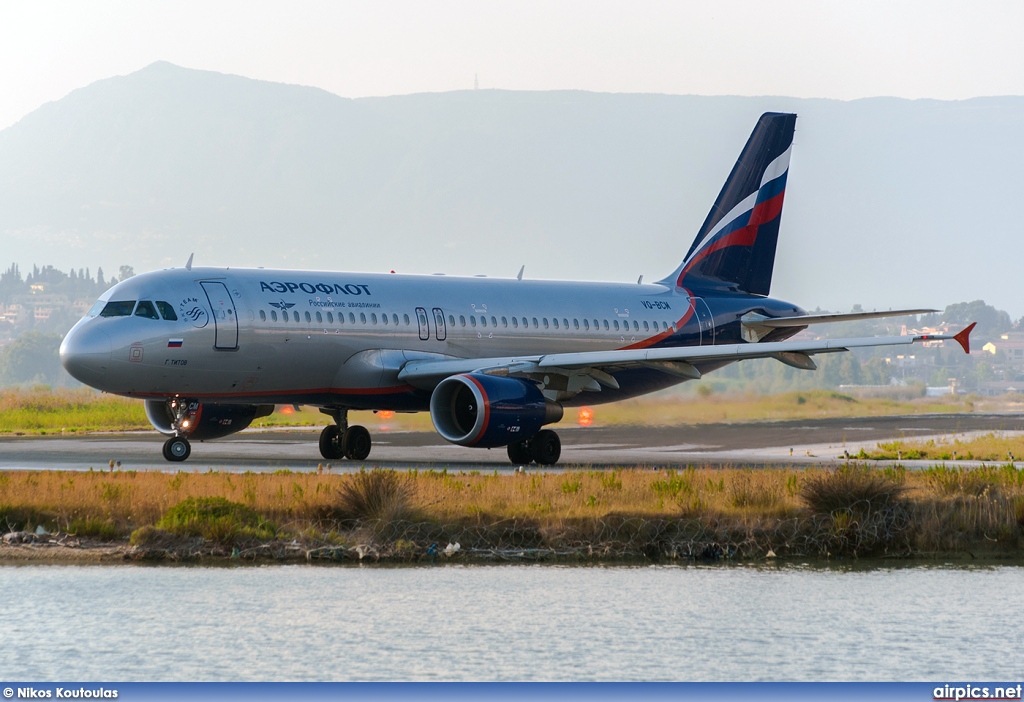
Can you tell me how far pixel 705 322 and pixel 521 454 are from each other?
28.1 ft

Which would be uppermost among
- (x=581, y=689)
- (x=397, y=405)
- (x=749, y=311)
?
(x=749, y=311)

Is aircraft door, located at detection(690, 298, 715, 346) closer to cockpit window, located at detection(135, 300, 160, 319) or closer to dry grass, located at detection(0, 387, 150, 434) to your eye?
cockpit window, located at detection(135, 300, 160, 319)

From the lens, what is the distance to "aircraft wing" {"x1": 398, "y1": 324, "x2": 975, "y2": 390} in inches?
1093

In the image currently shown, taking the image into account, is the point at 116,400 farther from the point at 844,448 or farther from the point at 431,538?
the point at 431,538

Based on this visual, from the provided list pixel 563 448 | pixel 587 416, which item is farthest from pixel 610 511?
pixel 587 416

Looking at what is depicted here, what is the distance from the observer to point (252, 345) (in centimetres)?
2780

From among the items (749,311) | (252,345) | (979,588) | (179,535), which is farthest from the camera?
(749,311)

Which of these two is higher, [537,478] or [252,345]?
[252,345]

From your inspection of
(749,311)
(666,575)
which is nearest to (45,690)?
(666,575)

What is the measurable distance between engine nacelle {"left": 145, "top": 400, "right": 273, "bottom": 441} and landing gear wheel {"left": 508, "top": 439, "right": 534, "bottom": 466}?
5.42 m

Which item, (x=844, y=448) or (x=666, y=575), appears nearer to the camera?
(x=666, y=575)

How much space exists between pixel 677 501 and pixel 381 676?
26.9 ft

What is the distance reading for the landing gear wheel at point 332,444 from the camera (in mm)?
30750

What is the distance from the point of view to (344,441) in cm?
3056
